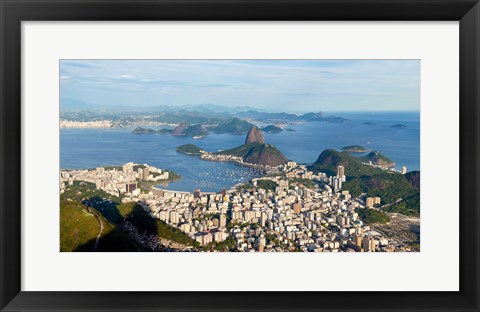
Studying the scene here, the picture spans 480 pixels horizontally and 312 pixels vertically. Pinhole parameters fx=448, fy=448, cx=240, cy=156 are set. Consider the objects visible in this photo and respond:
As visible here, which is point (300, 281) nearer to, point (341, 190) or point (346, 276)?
point (346, 276)

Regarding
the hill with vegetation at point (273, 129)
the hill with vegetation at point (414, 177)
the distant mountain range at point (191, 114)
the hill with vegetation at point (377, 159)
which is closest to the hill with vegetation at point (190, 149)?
the distant mountain range at point (191, 114)

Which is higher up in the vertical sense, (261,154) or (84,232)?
(261,154)

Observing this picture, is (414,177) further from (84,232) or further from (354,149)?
(84,232)

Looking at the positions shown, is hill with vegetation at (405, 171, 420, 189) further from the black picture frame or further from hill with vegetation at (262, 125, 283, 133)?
hill with vegetation at (262, 125, 283, 133)

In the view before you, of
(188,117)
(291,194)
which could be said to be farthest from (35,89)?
(291,194)

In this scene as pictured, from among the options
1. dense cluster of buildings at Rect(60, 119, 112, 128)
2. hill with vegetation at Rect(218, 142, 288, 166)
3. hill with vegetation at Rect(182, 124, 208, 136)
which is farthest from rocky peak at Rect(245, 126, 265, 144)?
dense cluster of buildings at Rect(60, 119, 112, 128)

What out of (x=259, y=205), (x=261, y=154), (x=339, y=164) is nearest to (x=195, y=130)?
(x=261, y=154)
